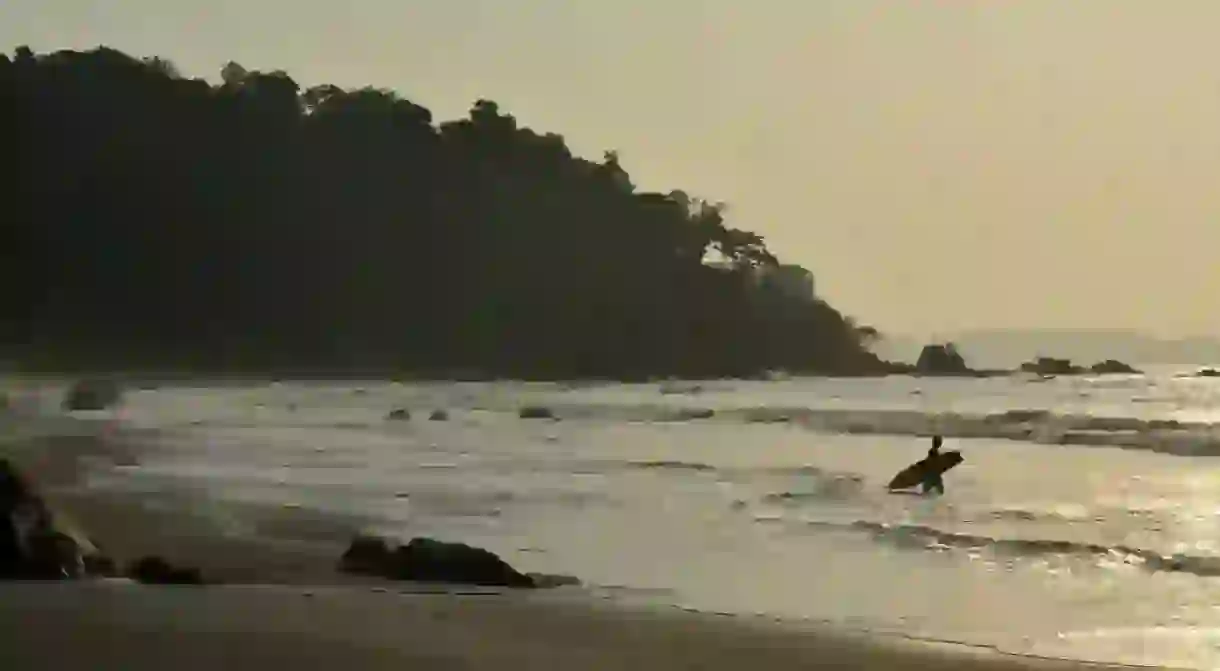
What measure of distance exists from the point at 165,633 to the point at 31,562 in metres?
2.16

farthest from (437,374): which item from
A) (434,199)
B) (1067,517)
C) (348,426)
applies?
(1067,517)

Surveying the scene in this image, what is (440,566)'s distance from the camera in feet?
27.7

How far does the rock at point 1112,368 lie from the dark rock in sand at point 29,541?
55.3 m

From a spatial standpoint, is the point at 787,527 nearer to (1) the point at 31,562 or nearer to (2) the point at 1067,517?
(2) the point at 1067,517

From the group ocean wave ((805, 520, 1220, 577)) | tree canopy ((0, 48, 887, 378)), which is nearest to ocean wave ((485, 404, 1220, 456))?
ocean wave ((805, 520, 1220, 577))

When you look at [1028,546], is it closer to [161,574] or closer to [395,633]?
[395,633]

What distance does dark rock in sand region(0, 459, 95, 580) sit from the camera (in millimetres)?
7805

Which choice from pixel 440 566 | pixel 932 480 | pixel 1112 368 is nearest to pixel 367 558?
pixel 440 566

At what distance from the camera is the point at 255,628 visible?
6.31m

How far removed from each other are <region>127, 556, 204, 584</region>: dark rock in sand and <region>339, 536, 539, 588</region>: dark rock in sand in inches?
40.7

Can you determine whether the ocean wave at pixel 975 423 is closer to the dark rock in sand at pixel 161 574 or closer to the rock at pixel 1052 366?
the dark rock in sand at pixel 161 574

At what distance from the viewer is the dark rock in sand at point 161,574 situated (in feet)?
25.9

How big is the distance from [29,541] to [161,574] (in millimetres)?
749

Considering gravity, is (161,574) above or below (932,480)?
below
